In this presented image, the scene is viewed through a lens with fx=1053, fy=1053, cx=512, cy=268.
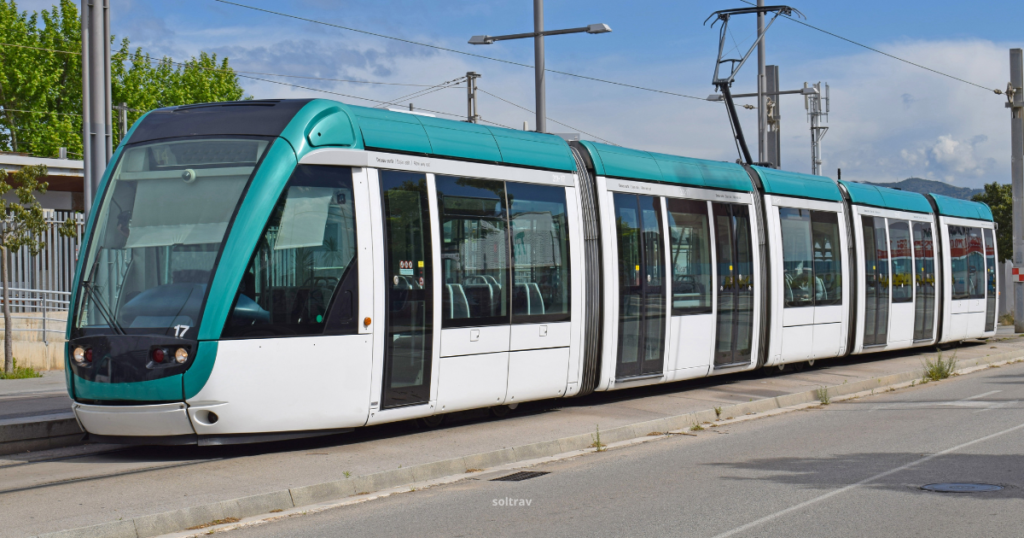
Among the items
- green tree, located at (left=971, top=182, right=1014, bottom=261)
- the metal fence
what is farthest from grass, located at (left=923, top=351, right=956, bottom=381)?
green tree, located at (left=971, top=182, right=1014, bottom=261)

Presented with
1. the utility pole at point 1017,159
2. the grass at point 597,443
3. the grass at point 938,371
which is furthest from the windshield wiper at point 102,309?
the utility pole at point 1017,159

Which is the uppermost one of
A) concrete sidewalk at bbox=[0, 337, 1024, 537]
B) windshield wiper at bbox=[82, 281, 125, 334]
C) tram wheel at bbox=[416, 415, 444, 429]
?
windshield wiper at bbox=[82, 281, 125, 334]

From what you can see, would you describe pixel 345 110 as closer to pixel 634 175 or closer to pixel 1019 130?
pixel 634 175

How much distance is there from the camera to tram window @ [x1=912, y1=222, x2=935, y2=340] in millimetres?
21234

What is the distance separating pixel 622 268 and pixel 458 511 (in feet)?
20.0

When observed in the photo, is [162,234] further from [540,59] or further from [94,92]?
[540,59]

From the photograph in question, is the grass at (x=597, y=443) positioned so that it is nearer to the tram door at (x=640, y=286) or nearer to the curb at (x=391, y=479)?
the curb at (x=391, y=479)

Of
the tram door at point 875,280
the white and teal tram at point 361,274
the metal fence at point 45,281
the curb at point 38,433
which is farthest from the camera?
the metal fence at point 45,281

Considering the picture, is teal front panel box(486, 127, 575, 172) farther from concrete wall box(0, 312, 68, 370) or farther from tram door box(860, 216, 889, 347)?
concrete wall box(0, 312, 68, 370)

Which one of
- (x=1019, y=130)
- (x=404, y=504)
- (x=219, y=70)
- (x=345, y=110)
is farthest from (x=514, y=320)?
(x=219, y=70)

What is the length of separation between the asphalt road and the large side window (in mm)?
5152

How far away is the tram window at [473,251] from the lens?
1083 cm

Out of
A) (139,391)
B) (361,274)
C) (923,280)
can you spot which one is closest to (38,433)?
(139,391)

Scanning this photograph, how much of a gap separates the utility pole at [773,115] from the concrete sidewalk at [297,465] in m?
17.8
